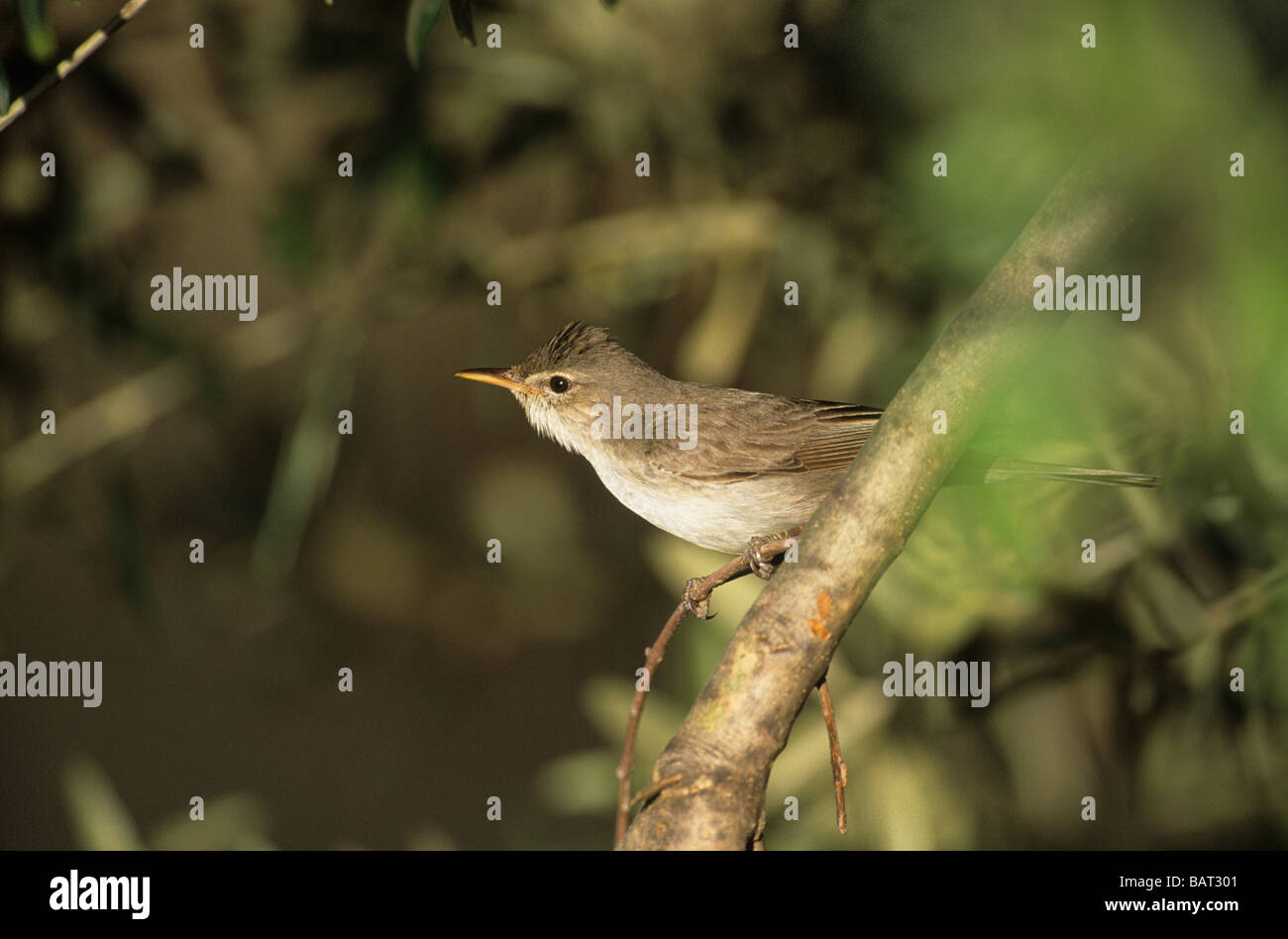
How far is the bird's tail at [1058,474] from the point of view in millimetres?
2186

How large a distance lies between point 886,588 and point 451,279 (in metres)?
1.56

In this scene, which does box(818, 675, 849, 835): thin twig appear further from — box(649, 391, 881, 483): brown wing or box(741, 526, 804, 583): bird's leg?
box(649, 391, 881, 483): brown wing

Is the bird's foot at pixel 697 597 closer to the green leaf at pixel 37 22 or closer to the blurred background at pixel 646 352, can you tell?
the blurred background at pixel 646 352

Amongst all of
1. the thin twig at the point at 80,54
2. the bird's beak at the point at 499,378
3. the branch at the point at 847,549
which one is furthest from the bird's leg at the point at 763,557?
the thin twig at the point at 80,54

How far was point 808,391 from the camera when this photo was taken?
139 inches

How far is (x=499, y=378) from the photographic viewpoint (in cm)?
291

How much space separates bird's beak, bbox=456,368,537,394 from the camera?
111 inches

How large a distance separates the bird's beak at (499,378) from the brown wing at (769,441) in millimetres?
395

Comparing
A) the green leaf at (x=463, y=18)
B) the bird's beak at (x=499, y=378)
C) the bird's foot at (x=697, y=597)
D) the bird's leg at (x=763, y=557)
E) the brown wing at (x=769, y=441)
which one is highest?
the green leaf at (x=463, y=18)

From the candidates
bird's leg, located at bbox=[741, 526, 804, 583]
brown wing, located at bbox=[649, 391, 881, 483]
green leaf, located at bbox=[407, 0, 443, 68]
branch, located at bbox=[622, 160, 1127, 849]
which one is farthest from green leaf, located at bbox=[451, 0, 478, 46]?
brown wing, located at bbox=[649, 391, 881, 483]

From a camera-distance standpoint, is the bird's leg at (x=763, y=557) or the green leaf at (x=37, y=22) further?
the bird's leg at (x=763, y=557)

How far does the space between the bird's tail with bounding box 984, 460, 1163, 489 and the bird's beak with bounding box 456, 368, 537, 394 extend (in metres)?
1.27

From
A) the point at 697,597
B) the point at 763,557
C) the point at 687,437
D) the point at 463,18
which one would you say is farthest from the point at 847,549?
the point at 687,437

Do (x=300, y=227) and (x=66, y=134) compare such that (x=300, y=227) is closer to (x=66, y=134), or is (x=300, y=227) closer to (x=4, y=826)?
(x=66, y=134)
